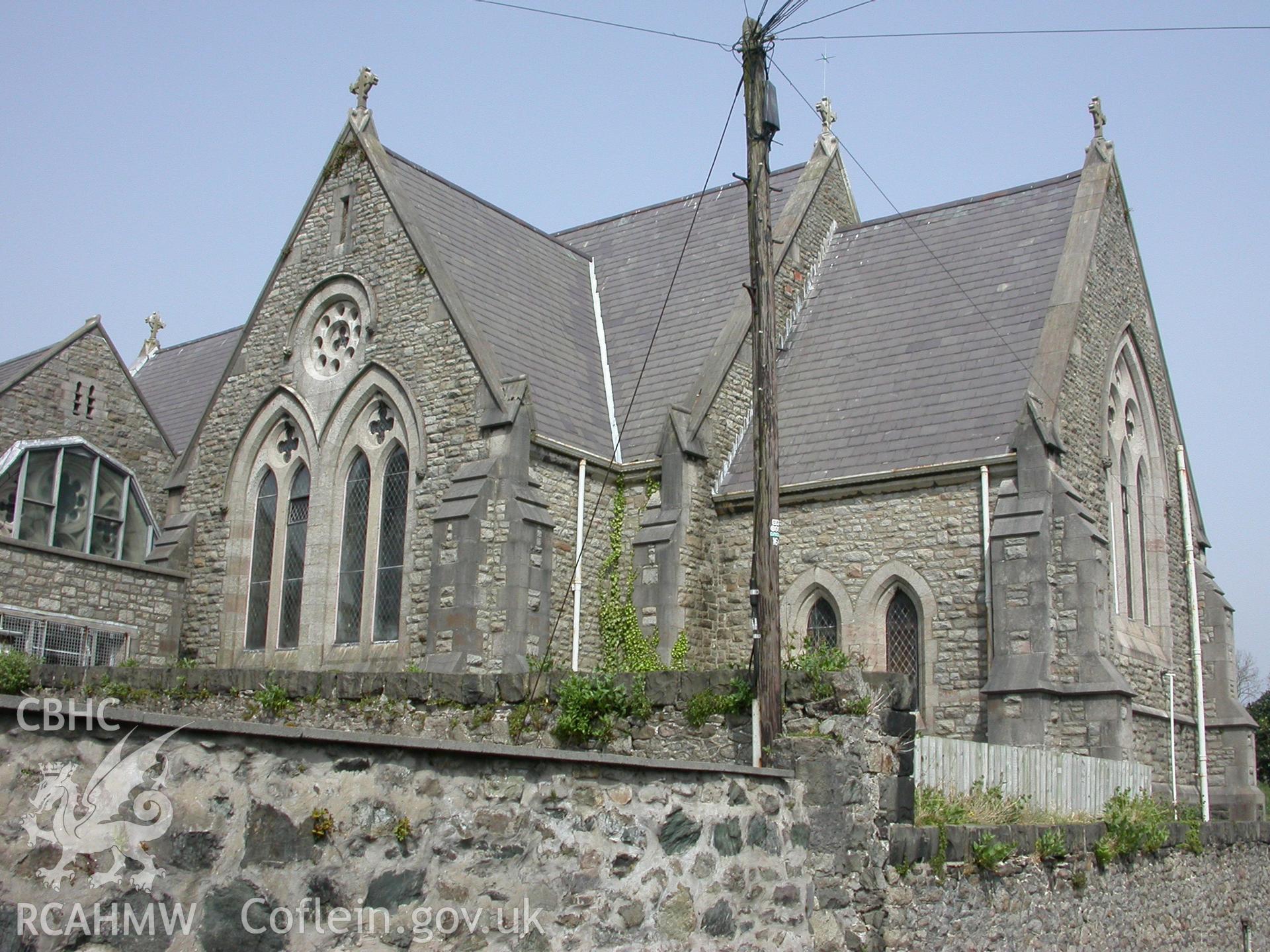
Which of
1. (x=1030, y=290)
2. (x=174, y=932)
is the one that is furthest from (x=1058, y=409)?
(x=174, y=932)

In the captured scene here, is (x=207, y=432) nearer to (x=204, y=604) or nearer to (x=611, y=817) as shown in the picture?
(x=204, y=604)

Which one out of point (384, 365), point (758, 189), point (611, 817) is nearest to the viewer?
point (611, 817)

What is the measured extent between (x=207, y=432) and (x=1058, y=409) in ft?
46.0

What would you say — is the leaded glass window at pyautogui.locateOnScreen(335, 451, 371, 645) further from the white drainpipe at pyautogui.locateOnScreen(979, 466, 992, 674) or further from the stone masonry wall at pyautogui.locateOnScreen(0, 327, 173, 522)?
the white drainpipe at pyautogui.locateOnScreen(979, 466, 992, 674)

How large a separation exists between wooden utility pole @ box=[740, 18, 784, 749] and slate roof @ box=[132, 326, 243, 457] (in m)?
19.9

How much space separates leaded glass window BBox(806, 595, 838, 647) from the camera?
20.7m

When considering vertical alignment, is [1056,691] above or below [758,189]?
below

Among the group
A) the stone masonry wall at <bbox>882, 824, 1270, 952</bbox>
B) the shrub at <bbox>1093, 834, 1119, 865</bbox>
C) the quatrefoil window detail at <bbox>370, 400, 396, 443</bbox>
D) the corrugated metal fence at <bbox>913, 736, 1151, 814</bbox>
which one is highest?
the quatrefoil window detail at <bbox>370, 400, 396, 443</bbox>

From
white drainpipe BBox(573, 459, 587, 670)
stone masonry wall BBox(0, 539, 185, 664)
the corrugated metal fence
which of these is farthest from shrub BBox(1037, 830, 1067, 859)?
stone masonry wall BBox(0, 539, 185, 664)

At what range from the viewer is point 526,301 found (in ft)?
76.8

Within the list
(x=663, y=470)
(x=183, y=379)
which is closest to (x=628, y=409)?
(x=663, y=470)

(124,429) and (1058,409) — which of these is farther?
(124,429)

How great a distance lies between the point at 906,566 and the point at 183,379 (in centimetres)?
2126

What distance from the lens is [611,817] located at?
26.1ft
